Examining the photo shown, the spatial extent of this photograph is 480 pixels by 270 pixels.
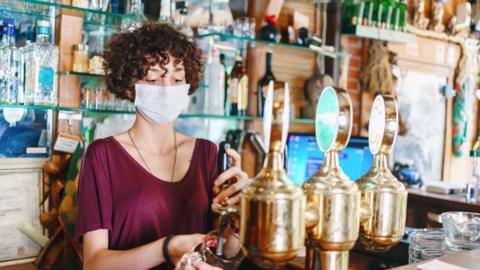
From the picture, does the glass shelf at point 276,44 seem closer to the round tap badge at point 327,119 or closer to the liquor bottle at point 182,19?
the liquor bottle at point 182,19

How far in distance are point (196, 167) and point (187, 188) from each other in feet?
0.31

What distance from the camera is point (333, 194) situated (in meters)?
0.65

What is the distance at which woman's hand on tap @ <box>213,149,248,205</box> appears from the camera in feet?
3.27

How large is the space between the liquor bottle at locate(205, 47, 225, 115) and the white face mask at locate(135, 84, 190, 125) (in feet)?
3.58

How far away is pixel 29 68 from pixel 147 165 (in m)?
0.86

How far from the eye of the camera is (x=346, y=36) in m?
3.53

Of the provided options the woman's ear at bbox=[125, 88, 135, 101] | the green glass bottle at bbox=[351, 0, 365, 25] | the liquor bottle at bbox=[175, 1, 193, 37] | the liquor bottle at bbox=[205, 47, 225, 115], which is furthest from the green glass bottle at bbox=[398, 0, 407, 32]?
the woman's ear at bbox=[125, 88, 135, 101]

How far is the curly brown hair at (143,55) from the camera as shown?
1.59 metres

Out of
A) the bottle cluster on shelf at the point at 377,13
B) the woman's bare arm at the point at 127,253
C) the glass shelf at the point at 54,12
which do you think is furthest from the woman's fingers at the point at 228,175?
the bottle cluster on shelf at the point at 377,13

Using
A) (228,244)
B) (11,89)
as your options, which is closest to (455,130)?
(11,89)

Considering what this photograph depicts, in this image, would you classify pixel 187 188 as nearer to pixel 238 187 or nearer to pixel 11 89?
pixel 238 187

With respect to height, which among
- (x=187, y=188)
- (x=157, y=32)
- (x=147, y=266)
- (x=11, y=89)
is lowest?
(x=147, y=266)

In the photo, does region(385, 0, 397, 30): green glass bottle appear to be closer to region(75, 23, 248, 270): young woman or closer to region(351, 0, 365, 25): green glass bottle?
region(351, 0, 365, 25): green glass bottle

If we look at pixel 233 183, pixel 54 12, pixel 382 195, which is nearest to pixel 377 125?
pixel 382 195
